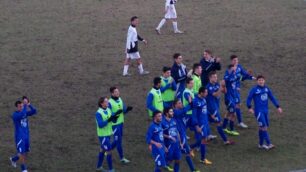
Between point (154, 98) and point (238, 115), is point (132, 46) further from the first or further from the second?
point (154, 98)

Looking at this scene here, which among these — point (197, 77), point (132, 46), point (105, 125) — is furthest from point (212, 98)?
point (132, 46)

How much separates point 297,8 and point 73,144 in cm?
1611

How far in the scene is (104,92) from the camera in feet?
72.1

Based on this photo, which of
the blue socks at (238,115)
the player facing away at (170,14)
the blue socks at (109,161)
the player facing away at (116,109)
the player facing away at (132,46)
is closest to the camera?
the blue socks at (109,161)

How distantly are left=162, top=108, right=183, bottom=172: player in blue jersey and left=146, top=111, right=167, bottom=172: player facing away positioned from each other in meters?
0.24

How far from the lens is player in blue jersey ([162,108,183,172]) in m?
15.9

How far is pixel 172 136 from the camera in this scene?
15.9 metres

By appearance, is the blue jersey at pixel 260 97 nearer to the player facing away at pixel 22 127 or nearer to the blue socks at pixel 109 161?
the blue socks at pixel 109 161

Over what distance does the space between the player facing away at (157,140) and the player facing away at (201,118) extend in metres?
1.61

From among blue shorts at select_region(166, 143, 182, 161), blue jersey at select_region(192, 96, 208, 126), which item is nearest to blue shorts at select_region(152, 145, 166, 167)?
blue shorts at select_region(166, 143, 182, 161)

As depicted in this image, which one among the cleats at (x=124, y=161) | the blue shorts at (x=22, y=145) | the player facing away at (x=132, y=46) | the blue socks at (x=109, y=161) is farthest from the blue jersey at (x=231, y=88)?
the blue shorts at (x=22, y=145)

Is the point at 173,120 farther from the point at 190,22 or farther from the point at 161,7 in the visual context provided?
the point at 161,7

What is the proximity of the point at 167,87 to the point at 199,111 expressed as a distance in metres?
1.60

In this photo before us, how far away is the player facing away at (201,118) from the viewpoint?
17.1 m
